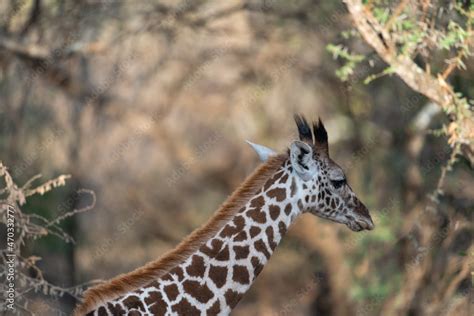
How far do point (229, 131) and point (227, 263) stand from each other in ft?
42.9

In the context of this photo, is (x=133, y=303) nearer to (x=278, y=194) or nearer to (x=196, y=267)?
(x=196, y=267)

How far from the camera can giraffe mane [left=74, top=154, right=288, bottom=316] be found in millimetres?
6191

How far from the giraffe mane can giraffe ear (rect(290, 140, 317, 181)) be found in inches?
5.0

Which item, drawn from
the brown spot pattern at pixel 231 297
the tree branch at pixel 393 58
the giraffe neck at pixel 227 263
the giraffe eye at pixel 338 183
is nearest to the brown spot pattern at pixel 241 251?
the giraffe neck at pixel 227 263

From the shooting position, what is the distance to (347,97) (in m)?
15.6

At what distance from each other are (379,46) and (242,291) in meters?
2.67

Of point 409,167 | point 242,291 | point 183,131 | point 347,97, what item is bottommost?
point 242,291

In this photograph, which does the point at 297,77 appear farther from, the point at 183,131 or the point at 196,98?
the point at 183,131

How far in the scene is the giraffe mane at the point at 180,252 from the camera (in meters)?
6.19

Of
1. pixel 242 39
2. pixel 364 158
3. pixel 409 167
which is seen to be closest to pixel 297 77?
pixel 242 39

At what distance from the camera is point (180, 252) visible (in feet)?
21.6

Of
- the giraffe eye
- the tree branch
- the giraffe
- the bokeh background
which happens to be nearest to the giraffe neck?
the giraffe

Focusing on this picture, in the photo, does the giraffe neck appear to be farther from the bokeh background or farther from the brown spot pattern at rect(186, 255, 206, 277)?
the bokeh background

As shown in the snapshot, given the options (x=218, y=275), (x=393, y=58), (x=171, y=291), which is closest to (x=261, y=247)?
(x=218, y=275)
